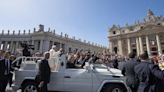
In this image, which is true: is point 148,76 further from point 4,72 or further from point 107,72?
point 4,72

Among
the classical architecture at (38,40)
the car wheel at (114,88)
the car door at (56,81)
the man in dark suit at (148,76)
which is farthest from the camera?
the classical architecture at (38,40)

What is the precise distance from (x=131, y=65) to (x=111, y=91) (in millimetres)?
1612

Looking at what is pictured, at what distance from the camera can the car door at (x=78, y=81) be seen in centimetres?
693

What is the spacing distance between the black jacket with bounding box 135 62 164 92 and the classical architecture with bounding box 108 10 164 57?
5947cm

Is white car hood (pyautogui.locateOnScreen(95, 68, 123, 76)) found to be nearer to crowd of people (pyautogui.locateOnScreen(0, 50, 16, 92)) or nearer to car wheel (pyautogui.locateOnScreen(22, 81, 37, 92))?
car wheel (pyautogui.locateOnScreen(22, 81, 37, 92))

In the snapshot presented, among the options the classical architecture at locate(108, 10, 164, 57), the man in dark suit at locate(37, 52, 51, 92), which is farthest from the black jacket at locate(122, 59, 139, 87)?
the classical architecture at locate(108, 10, 164, 57)

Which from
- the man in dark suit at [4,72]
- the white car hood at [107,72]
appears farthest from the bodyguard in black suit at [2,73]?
the white car hood at [107,72]

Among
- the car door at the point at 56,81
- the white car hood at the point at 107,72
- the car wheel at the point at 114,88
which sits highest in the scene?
the white car hood at the point at 107,72

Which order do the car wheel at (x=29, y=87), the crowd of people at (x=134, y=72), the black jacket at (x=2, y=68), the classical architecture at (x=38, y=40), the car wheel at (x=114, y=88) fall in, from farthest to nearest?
1. the classical architecture at (x=38, y=40)
2. the car wheel at (x=29, y=87)
3. the black jacket at (x=2, y=68)
4. the car wheel at (x=114, y=88)
5. the crowd of people at (x=134, y=72)

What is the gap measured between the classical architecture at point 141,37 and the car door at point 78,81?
5732cm

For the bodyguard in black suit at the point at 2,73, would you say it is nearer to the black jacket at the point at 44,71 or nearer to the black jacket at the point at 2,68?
the black jacket at the point at 2,68

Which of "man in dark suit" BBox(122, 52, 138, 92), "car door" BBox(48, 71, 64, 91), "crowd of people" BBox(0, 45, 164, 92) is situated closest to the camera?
"crowd of people" BBox(0, 45, 164, 92)

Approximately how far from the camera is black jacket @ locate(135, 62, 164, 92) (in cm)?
378

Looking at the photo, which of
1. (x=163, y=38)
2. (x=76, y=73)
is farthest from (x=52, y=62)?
(x=163, y=38)
